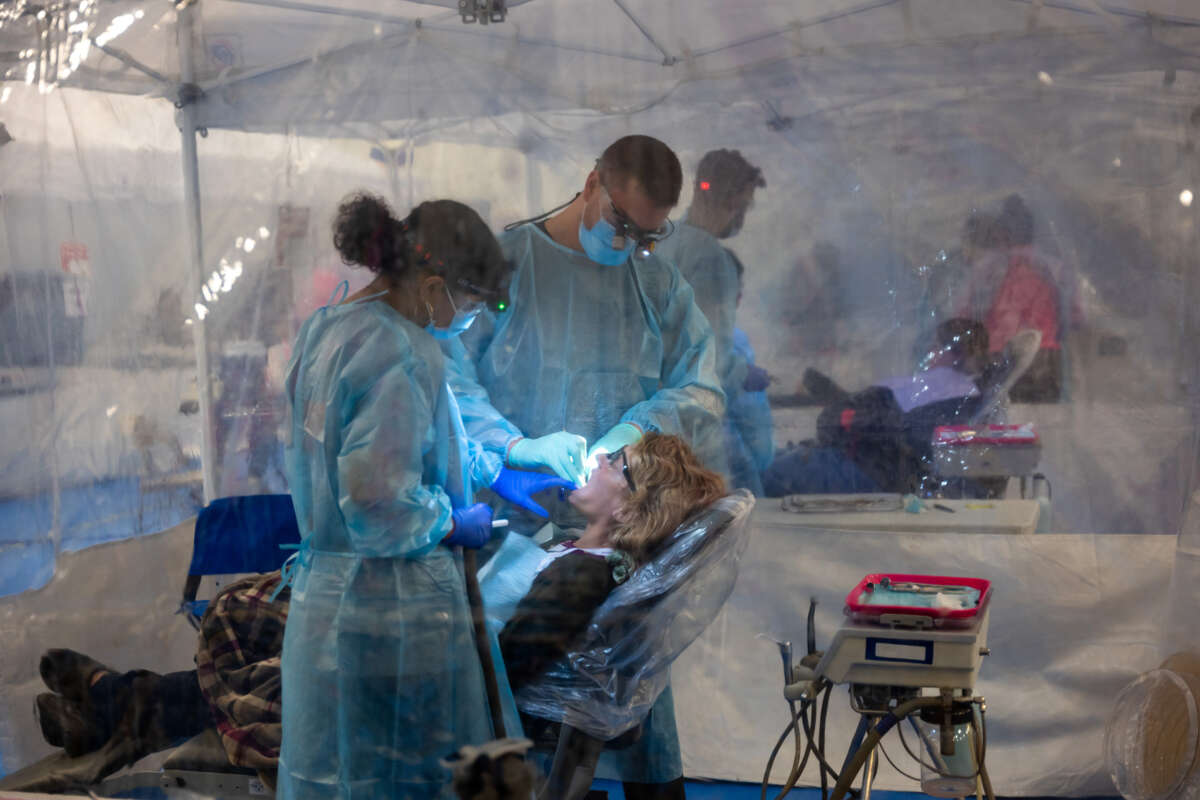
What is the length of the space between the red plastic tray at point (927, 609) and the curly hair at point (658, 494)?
0.35 m

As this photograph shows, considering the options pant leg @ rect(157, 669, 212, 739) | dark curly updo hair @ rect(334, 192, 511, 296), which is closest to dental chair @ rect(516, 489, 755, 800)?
dark curly updo hair @ rect(334, 192, 511, 296)

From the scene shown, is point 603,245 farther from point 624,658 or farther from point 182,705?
point 182,705

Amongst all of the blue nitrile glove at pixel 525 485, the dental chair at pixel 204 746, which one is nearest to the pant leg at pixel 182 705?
the dental chair at pixel 204 746

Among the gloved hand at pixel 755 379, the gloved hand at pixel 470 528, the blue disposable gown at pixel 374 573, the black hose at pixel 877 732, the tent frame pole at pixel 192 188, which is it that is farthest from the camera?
the tent frame pole at pixel 192 188

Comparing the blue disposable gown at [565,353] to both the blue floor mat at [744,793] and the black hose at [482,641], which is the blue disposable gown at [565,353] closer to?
the black hose at [482,641]

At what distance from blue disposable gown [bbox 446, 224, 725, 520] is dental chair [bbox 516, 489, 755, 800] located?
0.24 m

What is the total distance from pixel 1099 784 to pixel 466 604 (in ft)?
4.72

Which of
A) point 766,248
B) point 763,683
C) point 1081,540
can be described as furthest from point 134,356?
point 1081,540

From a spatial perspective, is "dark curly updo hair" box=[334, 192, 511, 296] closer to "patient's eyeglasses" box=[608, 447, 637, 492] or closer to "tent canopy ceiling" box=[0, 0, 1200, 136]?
"tent canopy ceiling" box=[0, 0, 1200, 136]

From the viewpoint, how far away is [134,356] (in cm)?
237

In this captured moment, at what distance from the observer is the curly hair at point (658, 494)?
1.96 meters

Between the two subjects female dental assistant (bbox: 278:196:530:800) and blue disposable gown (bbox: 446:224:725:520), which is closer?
female dental assistant (bbox: 278:196:530:800)

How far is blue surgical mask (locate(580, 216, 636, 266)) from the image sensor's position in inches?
79.1

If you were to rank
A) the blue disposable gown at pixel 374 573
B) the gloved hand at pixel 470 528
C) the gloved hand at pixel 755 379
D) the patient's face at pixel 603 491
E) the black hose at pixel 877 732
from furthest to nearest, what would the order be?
the gloved hand at pixel 755 379 < the patient's face at pixel 603 491 < the gloved hand at pixel 470 528 < the blue disposable gown at pixel 374 573 < the black hose at pixel 877 732
